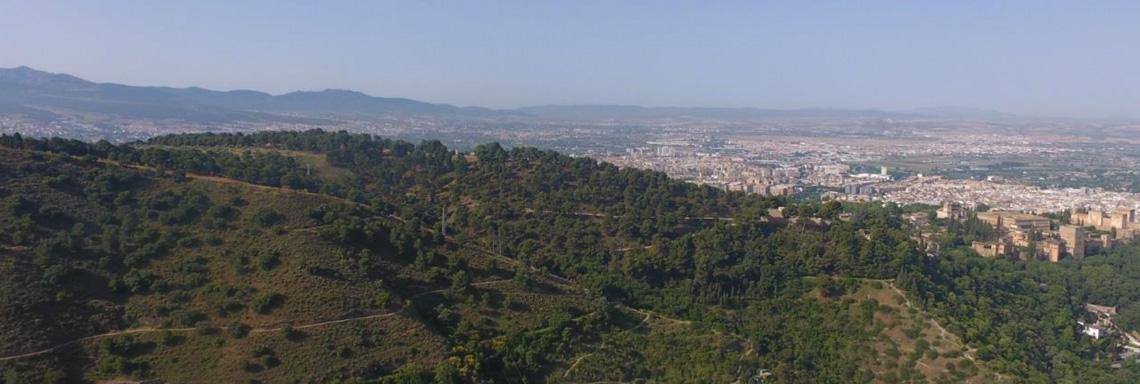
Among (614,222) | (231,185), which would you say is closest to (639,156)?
(614,222)

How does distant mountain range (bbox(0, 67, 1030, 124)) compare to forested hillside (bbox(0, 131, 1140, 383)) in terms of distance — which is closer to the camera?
forested hillside (bbox(0, 131, 1140, 383))

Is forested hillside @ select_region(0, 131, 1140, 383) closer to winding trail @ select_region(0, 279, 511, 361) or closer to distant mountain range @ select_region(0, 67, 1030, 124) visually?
winding trail @ select_region(0, 279, 511, 361)

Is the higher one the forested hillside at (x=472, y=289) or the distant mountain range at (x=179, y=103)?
the distant mountain range at (x=179, y=103)

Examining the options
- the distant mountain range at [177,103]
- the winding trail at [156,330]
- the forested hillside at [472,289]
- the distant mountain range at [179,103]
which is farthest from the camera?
the distant mountain range at [179,103]

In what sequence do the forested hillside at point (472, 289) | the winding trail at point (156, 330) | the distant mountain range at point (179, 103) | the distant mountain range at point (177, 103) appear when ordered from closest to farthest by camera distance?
the winding trail at point (156, 330), the forested hillside at point (472, 289), the distant mountain range at point (177, 103), the distant mountain range at point (179, 103)

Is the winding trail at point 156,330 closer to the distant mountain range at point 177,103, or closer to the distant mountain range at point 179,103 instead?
the distant mountain range at point 177,103

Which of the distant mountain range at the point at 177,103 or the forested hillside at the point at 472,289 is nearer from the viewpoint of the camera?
the forested hillside at the point at 472,289

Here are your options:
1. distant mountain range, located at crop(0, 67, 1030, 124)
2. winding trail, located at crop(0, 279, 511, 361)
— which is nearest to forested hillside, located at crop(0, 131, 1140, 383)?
winding trail, located at crop(0, 279, 511, 361)

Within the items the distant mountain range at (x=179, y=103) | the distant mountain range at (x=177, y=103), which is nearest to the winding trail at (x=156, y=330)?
the distant mountain range at (x=177, y=103)

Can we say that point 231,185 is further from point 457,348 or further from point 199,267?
point 457,348
